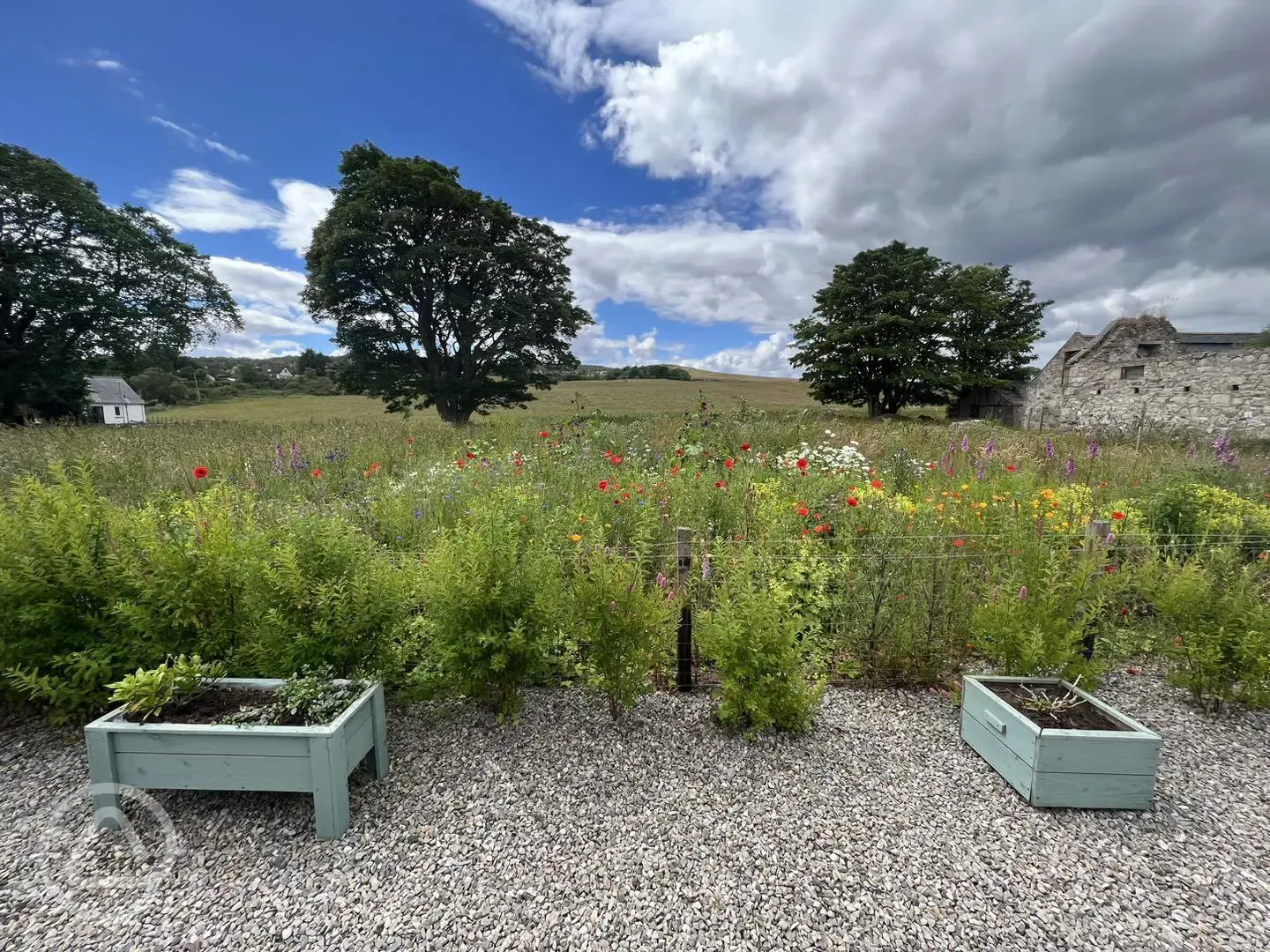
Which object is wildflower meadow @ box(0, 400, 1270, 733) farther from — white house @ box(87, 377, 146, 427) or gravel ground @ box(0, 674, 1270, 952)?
white house @ box(87, 377, 146, 427)

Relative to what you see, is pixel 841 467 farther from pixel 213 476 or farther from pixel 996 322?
pixel 996 322

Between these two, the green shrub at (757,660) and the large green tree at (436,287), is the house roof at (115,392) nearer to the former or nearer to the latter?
the large green tree at (436,287)

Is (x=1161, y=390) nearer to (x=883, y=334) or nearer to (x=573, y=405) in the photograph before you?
(x=883, y=334)

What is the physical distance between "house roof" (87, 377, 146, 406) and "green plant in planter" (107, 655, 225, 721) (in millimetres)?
55857

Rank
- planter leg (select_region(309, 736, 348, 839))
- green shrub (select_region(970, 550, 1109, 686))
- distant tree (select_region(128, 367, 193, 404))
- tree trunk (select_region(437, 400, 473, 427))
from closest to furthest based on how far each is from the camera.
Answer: planter leg (select_region(309, 736, 348, 839)) → green shrub (select_region(970, 550, 1109, 686)) → tree trunk (select_region(437, 400, 473, 427)) → distant tree (select_region(128, 367, 193, 404))

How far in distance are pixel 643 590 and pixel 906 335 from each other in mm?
28028

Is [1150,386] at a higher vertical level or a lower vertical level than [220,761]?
higher

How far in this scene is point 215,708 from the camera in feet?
7.25

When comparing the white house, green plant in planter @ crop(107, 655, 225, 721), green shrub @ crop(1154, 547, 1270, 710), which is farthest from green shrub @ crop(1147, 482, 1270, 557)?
the white house

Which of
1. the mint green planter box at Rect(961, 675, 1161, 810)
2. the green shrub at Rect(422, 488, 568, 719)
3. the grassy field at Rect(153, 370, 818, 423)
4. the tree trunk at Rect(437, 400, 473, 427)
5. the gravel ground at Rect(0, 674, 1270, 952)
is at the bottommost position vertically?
the gravel ground at Rect(0, 674, 1270, 952)

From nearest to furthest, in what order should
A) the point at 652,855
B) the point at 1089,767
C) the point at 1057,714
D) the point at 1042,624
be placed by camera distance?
the point at 652,855, the point at 1089,767, the point at 1057,714, the point at 1042,624

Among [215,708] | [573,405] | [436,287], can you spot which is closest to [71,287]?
[436,287]

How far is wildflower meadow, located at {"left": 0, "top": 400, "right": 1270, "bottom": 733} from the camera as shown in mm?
2344

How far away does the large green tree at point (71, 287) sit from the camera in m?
17.0
